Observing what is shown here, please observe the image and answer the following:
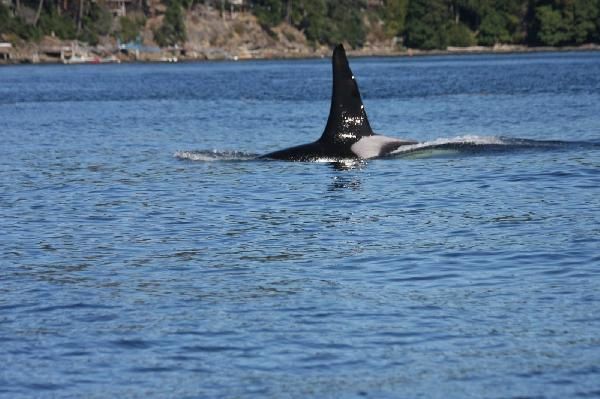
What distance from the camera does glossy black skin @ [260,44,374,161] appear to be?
29734 mm

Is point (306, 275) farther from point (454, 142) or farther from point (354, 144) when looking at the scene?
point (454, 142)

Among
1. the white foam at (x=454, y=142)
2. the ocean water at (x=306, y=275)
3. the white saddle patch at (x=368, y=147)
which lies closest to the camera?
the ocean water at (x=306, y=275)

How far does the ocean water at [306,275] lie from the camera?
12.5 m

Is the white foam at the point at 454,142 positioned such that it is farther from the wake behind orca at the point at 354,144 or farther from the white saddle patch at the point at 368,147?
the white saddle patch at the point at 368,147

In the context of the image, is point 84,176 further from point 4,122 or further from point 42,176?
point 4,122

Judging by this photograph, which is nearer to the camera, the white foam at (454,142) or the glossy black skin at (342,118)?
the glossy black skin at (342,118)

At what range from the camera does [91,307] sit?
50.9 feet

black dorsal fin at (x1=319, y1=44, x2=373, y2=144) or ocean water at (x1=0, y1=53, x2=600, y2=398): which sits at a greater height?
black dorsal fin at (x1=319, y1=44, x2=373, y2=144)

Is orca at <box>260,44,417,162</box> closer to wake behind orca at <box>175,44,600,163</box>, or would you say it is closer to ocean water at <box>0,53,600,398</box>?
wake behind orca at <box>175,44,600,163</box>

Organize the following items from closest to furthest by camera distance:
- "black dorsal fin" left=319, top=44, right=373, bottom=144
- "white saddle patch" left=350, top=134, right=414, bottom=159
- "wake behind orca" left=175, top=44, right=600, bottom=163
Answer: "black dorsal fin" left=319, top=44, right=373, bottom=144
"wake behind orca" left=175, top=44, right=600, bottom=163
"white saddle patch" left=350, top=134, right=414, bottom=159

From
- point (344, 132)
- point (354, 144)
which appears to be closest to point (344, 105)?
point (344, 132)

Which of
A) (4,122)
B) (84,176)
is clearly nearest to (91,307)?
(84,176)

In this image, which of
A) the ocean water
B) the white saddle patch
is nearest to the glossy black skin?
the white saddle patch

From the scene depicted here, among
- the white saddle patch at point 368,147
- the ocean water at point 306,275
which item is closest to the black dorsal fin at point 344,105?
the white saddle patch at point 368,147
